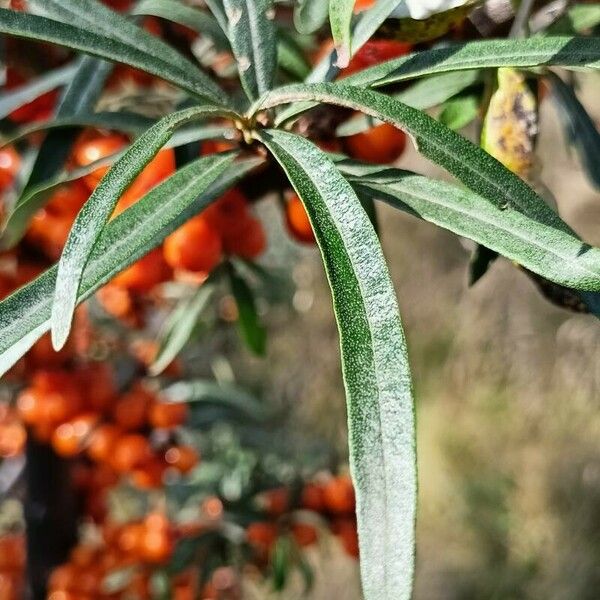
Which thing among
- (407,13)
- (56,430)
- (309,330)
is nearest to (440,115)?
(407,13)

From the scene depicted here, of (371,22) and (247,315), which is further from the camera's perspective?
(247,315)

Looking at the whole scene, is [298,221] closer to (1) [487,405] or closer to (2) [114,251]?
(2) [114,251]

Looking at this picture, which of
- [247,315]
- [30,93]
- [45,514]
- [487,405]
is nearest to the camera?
[30,93]

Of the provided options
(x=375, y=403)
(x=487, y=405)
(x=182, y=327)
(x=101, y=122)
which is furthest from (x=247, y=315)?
(x=487, y=405)

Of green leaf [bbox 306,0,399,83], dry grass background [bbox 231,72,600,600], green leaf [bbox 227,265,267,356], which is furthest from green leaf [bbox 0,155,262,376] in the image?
dry grass background [bbox 231,72,600,600]

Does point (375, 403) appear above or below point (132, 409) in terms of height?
below

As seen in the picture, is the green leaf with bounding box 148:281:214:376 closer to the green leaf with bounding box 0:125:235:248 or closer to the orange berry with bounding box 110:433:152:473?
the orange berry with bounding box 110:433:152:473

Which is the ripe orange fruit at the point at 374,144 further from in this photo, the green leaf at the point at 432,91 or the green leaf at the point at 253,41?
the green leaf at the point at 253,41

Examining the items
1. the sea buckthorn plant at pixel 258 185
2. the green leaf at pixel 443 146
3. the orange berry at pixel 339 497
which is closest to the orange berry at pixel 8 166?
the sea buckthorn plant at pixel 258 185
